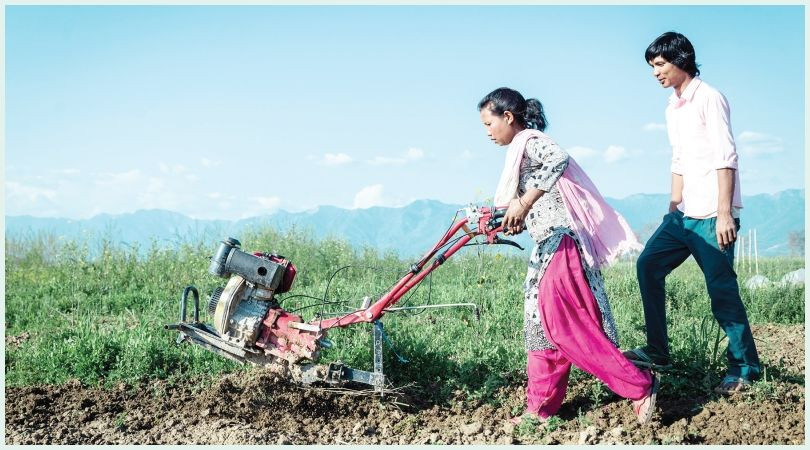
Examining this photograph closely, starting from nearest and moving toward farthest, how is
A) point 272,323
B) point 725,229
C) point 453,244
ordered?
point 725,229, point 453,244, point 272,323

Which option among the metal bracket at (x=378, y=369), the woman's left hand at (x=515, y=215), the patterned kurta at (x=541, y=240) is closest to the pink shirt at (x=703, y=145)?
the patterned kurta at (x=541, y=240)

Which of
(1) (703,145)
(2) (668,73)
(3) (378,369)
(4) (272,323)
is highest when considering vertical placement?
(2) (668,73)

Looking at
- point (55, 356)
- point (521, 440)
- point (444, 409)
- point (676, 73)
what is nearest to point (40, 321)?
point (55, 356)

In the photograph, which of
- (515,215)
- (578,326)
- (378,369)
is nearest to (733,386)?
(578,326)

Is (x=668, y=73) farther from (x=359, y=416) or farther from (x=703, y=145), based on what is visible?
(x=359, y=416)

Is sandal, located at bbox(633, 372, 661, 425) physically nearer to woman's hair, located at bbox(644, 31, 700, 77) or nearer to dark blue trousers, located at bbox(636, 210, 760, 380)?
dark blue trousers, located at bbox(636, 210, 760, 380)

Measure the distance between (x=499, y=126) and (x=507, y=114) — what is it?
0.08m

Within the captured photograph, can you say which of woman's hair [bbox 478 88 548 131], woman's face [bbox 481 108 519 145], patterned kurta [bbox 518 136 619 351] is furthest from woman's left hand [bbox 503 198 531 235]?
woman's hair [bbox 478 88 548 131]

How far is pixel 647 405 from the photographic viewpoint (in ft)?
14.4

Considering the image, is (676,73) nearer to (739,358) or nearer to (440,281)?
(739,358)

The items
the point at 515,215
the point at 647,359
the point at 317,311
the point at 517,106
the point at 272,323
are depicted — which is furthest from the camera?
the point at 317,311

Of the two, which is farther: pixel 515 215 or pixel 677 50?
pixel 677 50

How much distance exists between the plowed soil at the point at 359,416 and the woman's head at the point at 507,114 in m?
1.67

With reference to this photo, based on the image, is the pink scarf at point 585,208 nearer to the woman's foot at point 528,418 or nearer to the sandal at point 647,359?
the sandal at point 647,359
